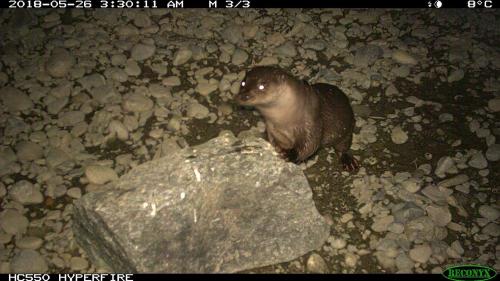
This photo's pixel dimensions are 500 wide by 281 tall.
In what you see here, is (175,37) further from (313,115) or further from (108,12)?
(313,115)

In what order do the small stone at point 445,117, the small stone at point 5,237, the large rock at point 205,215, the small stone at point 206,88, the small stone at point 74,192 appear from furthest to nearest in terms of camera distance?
the small stone at point 206,88
the small stone at point 445,117
the small stone at point 74,192
the small stone at point 5,237
the large rock at point 205,215

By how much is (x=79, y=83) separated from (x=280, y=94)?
1.77 m

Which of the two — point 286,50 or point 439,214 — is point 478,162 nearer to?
point 439,214

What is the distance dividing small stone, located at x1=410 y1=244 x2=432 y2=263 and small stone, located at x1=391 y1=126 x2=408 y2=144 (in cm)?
87

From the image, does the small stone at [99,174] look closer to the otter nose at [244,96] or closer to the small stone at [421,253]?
the otter nose at [244,96]

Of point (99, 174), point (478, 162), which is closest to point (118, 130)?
point (99, 174)

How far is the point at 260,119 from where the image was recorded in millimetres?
3807

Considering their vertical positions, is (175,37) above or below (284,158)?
above

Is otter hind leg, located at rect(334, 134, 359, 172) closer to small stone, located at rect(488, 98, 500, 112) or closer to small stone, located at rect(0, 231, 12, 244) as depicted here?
small stone, located at rect(488, 98, 500, 112)

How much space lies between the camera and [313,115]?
3.18 meters

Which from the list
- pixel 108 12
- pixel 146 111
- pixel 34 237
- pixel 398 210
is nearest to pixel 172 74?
pixel 146 111

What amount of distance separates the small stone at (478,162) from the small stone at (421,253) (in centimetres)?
79

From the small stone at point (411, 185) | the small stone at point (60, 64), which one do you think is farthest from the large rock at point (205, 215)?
the small stone at point (60, 64)

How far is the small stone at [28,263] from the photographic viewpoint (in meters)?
2.90
